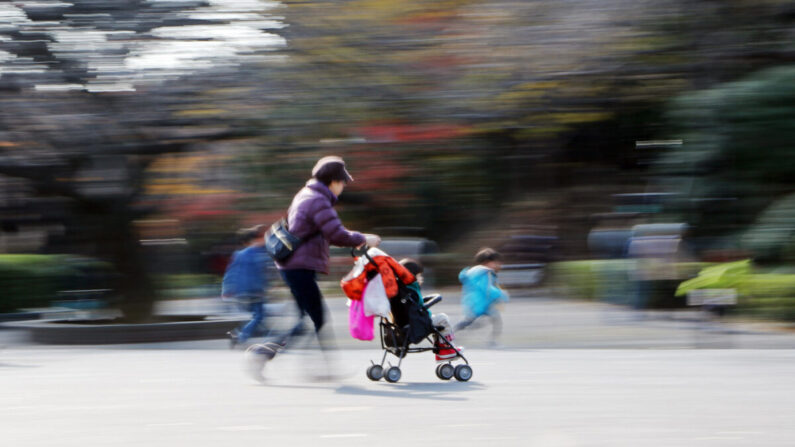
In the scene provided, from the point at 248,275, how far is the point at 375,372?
395cm

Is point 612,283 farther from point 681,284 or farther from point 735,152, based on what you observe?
point 735,152

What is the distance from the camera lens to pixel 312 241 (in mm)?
7387

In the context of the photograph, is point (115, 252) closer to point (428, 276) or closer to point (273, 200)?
point (273, 200)

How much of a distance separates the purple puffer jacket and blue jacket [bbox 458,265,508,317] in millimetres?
3923

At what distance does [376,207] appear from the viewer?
21.8m

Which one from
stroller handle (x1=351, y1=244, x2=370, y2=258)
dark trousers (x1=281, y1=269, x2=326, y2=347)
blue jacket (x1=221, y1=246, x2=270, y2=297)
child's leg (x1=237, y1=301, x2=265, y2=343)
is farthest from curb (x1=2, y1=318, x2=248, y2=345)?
stroller handle (x1=351, y1=244, x2=370, y2=258)

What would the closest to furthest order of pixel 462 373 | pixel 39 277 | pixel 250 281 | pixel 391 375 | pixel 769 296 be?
pixel 391 375, pixel 462 373, pixel 250 281, pixel 769 296, pixel 39 277

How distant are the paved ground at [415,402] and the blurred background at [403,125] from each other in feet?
11.2

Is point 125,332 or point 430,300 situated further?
point 125,332

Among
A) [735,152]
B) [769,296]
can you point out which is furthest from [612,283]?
[769,296]

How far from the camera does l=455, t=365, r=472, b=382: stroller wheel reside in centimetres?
788

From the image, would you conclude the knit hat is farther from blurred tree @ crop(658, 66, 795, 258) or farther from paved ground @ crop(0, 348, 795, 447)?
blurred tree @ crop(658, 66, 795, 258)

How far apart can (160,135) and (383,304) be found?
240 inches

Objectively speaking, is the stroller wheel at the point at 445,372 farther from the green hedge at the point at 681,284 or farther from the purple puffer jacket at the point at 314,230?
the green hedge at the point at 681,284
